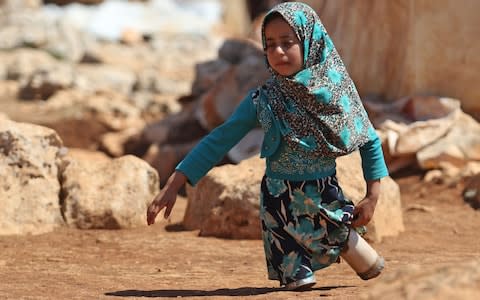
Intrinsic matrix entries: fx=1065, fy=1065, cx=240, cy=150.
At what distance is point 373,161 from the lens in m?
4.41

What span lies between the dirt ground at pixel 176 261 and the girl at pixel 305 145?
209mm

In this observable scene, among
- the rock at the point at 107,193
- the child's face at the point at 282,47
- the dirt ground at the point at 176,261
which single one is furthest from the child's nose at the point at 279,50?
the rock at the point at 107,193

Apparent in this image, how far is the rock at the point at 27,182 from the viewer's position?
6.41 m

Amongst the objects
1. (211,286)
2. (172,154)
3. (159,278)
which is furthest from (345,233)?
(172,154)

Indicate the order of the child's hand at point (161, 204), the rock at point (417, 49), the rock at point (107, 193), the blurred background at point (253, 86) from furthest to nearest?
the rock at point (417, 49), the blurred background at point (253, 86), the rock at point (107, 193), the child's hand at point (161, 204)

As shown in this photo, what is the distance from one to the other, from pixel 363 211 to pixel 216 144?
0.66m

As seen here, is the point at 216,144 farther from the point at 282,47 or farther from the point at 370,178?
the point at 370,178

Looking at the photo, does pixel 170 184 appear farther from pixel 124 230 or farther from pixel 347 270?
pixel 124 230

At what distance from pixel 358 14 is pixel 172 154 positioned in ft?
7.58

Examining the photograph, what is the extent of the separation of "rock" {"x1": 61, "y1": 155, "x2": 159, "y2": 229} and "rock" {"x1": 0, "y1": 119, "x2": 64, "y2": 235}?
10 centimetres

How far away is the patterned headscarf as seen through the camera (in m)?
4.34

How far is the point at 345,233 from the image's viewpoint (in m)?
4.38

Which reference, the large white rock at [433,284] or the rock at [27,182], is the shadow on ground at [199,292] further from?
the rock at [27,182]

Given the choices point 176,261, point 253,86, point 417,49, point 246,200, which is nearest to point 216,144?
point 176,261
